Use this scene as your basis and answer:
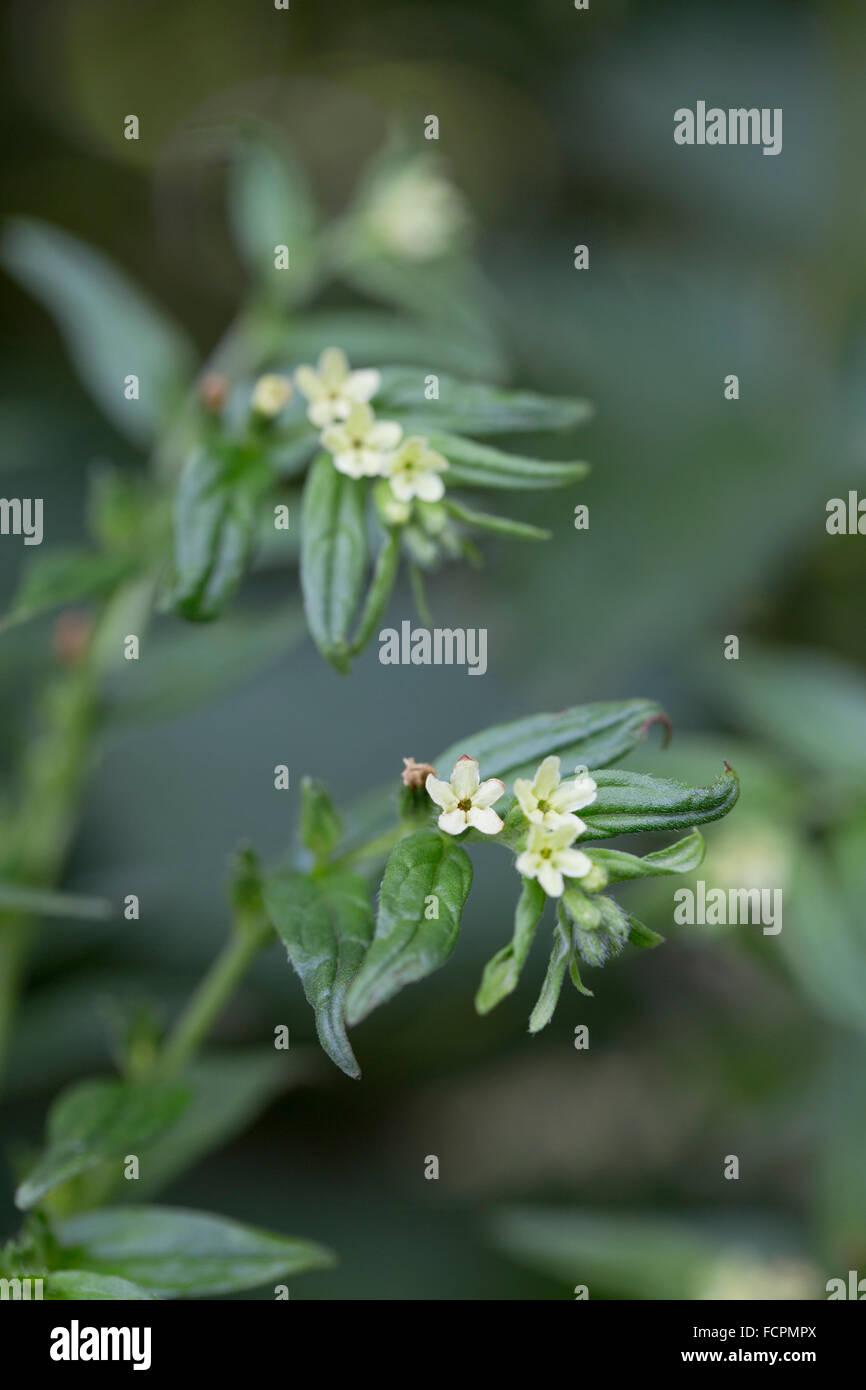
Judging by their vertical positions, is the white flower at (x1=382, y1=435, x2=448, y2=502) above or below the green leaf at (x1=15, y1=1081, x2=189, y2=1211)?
above

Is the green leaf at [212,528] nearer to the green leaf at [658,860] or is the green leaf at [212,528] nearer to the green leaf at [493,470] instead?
the green leaf at [493,470]

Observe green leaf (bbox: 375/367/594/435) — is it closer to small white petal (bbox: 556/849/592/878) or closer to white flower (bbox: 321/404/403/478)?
white flower (bbox: 321/404/403/478)

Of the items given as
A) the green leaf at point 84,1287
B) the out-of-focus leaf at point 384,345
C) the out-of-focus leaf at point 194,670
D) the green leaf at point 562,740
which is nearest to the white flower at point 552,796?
the green leaf at point 562,740

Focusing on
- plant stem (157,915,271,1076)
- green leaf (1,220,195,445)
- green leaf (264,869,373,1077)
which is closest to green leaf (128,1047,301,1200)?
plant stem (157,915,271,1076)

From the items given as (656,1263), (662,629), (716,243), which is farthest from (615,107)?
(656,1263)

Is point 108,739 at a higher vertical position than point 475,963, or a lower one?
higher

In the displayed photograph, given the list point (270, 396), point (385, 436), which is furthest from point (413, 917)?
point (270, 396)

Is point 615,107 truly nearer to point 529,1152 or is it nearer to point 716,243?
point 716,243
